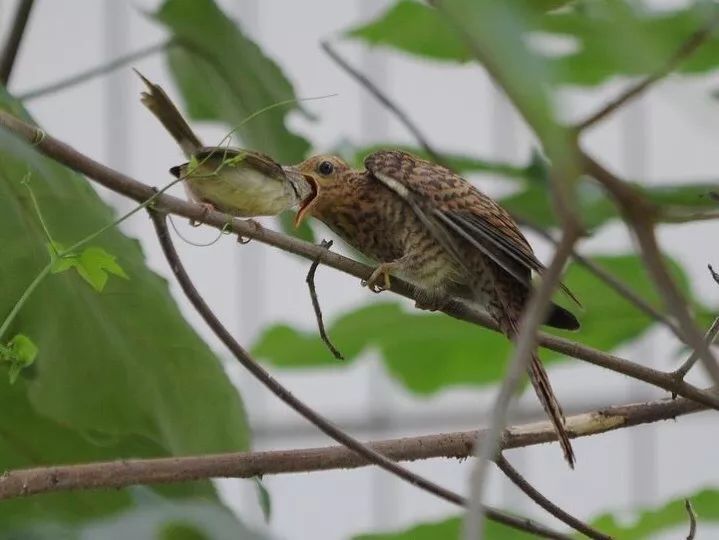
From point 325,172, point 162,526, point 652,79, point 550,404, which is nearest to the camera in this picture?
point 652,79

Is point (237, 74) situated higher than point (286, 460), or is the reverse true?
point (237, 74)

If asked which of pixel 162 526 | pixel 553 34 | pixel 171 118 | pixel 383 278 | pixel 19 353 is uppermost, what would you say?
pixel 553 34

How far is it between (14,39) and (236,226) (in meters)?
0.33

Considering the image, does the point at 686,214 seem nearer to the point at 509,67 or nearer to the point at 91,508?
the point at 509,67

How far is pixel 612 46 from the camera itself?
0.85 ft

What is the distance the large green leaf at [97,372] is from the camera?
88 cm

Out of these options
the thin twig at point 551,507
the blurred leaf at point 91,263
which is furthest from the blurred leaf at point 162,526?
the thin twig at point 551,507

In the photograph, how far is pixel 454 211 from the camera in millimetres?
1224

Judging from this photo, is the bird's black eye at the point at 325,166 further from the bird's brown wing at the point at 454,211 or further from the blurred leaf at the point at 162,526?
the blurred leaf at the point at 162,526

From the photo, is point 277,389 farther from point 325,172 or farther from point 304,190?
point 325,172

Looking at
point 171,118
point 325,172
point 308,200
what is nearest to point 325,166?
point 325,172

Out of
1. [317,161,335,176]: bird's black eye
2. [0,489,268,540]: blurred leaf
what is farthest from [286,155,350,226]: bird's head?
[0,489,268,540]: blurred leaf

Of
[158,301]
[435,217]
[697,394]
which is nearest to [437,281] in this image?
[435,217]

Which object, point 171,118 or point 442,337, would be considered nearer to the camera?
point 171,118
